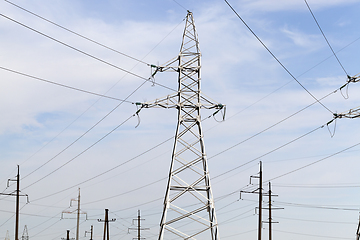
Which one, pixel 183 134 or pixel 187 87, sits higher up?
pixel 187 87

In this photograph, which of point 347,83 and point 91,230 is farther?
point 91,230

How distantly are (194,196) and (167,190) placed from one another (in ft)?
5.10

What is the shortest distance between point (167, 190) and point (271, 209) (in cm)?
2541

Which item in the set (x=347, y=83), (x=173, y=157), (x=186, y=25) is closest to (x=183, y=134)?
(x=173, y=157)

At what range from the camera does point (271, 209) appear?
51406mm

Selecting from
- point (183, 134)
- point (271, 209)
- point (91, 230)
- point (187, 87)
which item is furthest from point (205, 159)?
point (91, 230)

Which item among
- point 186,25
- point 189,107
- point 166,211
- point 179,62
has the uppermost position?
point 186,25

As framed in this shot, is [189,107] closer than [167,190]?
No

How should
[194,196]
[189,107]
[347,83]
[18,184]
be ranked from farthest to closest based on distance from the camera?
[18,184] < [189,107] < [194,196] < [347,83]

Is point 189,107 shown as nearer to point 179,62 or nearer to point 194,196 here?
point 179,62

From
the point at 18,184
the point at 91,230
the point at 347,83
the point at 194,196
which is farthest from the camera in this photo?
the point at 91,230

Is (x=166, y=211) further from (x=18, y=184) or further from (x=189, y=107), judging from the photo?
(x=18, y=184)

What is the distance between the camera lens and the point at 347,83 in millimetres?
26984

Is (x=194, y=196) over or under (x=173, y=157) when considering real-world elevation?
under
